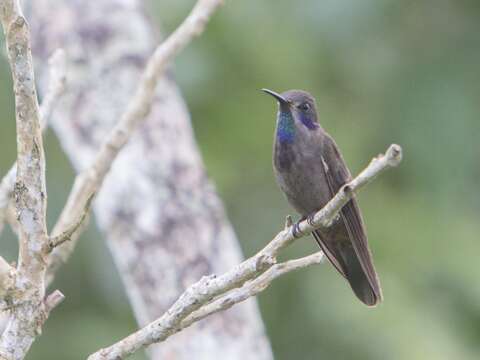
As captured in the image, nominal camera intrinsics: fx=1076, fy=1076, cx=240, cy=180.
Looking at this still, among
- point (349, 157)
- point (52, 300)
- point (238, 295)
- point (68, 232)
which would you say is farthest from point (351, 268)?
point (349, 157)

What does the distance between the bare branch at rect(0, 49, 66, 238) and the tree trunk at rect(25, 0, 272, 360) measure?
152cm

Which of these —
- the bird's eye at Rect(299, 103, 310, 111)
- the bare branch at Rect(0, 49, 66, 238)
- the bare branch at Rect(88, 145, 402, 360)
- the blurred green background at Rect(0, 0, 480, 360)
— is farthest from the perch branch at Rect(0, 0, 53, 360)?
the blurred green background at Rect(0, 0, 480, 360)

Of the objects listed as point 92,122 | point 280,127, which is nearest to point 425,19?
point 92,122

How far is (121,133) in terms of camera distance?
14.5 feet

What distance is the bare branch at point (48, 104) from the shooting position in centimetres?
394

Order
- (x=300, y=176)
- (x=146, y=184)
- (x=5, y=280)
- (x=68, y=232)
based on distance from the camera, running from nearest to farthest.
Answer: (x=68, y=232)
(x=5, y=280)
(x=300, y=176)
(x=146, y=184)

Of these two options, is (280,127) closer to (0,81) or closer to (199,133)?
(199,133)

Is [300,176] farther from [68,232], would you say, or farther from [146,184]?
[68,232]

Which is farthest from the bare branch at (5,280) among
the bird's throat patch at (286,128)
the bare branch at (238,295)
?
the bird's throat patch at (286,128)

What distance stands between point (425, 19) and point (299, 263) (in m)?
4.84

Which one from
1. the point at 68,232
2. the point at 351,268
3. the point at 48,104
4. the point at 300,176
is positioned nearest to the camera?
the point at 68,232

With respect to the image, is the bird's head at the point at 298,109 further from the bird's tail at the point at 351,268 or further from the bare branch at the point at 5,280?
the bare branch at the point at 5,280

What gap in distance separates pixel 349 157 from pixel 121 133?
3.02 m

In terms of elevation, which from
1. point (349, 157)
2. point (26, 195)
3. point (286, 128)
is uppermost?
point (349, 157)
